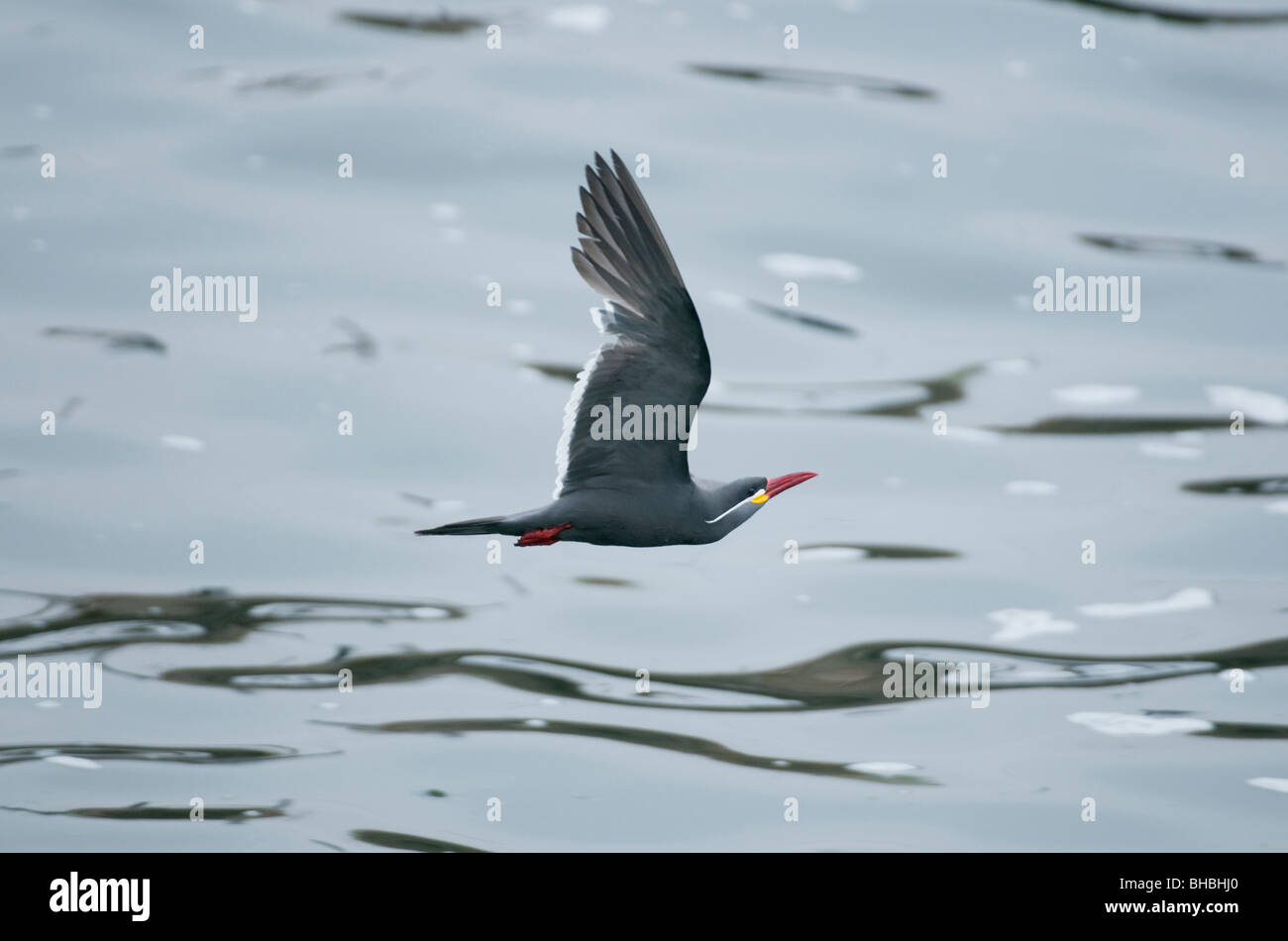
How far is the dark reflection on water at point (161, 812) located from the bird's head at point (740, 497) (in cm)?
1110

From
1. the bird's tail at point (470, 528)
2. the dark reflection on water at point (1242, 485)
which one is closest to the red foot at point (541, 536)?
the bird's tail at point (470, 528)

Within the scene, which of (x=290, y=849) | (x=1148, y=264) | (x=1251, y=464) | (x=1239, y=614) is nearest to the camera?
(x=290, y=849)

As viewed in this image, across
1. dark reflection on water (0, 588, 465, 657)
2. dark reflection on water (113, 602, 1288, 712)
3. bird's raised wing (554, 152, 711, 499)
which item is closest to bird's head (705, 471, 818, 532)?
bird's raised wing (554, 152, 711, 499)

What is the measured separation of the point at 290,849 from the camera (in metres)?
18.1

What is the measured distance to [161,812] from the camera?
19.0 meters

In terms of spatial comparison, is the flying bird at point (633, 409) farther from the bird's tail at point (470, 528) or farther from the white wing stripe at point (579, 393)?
the bird's tail at point (470, 528)

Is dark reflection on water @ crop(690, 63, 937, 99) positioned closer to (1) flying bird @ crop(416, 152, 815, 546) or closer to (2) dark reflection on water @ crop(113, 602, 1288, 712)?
(2) dark reflection on water @ crop(113, 602, 1288, 712)

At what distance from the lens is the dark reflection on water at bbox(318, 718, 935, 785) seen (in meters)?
20.4

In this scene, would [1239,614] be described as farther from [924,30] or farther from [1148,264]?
[924,30]

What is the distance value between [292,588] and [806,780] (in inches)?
343

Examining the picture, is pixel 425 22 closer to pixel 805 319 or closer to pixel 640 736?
pixel 805 319

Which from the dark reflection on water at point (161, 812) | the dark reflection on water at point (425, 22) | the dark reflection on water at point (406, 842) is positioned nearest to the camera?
the dark reflection on water at point (406, 842)

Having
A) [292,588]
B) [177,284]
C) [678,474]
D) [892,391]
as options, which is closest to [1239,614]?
[892,391]

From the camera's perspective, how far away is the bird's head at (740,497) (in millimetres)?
9602
